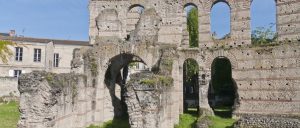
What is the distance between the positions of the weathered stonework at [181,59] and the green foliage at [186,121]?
370 mm

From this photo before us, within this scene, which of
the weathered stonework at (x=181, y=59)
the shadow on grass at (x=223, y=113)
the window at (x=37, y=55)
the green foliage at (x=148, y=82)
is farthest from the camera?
the window at (x=37, y=55)

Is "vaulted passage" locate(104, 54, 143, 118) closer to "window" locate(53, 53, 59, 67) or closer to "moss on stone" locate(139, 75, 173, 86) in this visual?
"moss on stone" locate(139, 75, 173, 86)

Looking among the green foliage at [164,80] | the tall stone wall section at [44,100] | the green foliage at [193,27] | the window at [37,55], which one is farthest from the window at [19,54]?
the green foliage at [164,80]

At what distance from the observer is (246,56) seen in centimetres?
2206

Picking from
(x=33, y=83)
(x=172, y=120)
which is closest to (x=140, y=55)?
(x=172, y=120)

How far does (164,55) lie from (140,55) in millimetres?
1638

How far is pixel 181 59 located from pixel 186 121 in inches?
166

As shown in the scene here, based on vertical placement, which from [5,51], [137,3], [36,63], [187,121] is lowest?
[187,121]

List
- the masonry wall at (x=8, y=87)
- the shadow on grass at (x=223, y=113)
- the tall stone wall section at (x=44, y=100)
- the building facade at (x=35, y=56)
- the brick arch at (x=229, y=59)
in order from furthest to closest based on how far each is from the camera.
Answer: the building facade at (x=35, y=56), the masonry wall at (x=8, y=87), the shadow on grass at (x=223, y=113), the brick arch at (x=229, y=59), the tall stone wall section at (x=44, y=100)

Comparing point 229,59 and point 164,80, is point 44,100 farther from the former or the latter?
point 229,59

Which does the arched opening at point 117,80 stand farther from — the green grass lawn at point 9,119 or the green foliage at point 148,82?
the green foliage at point 148,82

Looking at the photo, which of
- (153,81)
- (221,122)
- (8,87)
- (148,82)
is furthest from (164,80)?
(8,87)

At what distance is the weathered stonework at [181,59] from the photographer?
66.0 feet

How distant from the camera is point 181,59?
76.9ft
